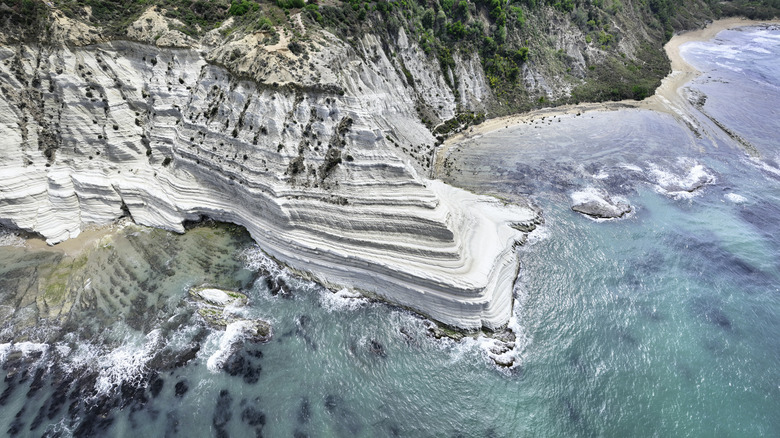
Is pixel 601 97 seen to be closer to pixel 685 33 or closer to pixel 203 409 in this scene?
pixel 685 33

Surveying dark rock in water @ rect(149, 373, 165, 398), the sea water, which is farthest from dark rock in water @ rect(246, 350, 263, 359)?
dark rock in water @ rect(149, 373, 165, 398)

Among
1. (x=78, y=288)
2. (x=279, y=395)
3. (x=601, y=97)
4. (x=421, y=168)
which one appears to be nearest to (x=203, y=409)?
(x=279, y=395)

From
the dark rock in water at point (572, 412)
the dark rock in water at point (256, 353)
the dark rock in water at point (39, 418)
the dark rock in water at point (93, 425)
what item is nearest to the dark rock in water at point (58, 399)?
the dark rock in water at point (39, 418)

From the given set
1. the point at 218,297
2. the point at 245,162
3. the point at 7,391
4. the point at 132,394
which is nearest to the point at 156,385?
the point at 132,394

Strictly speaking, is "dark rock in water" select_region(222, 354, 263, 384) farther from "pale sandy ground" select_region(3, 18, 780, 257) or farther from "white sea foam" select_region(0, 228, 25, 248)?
"white sea foam" select_region(0, 228, 25, 248)

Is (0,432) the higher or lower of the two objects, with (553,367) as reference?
higher

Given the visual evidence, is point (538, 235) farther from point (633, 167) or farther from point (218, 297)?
point (218, 297)
